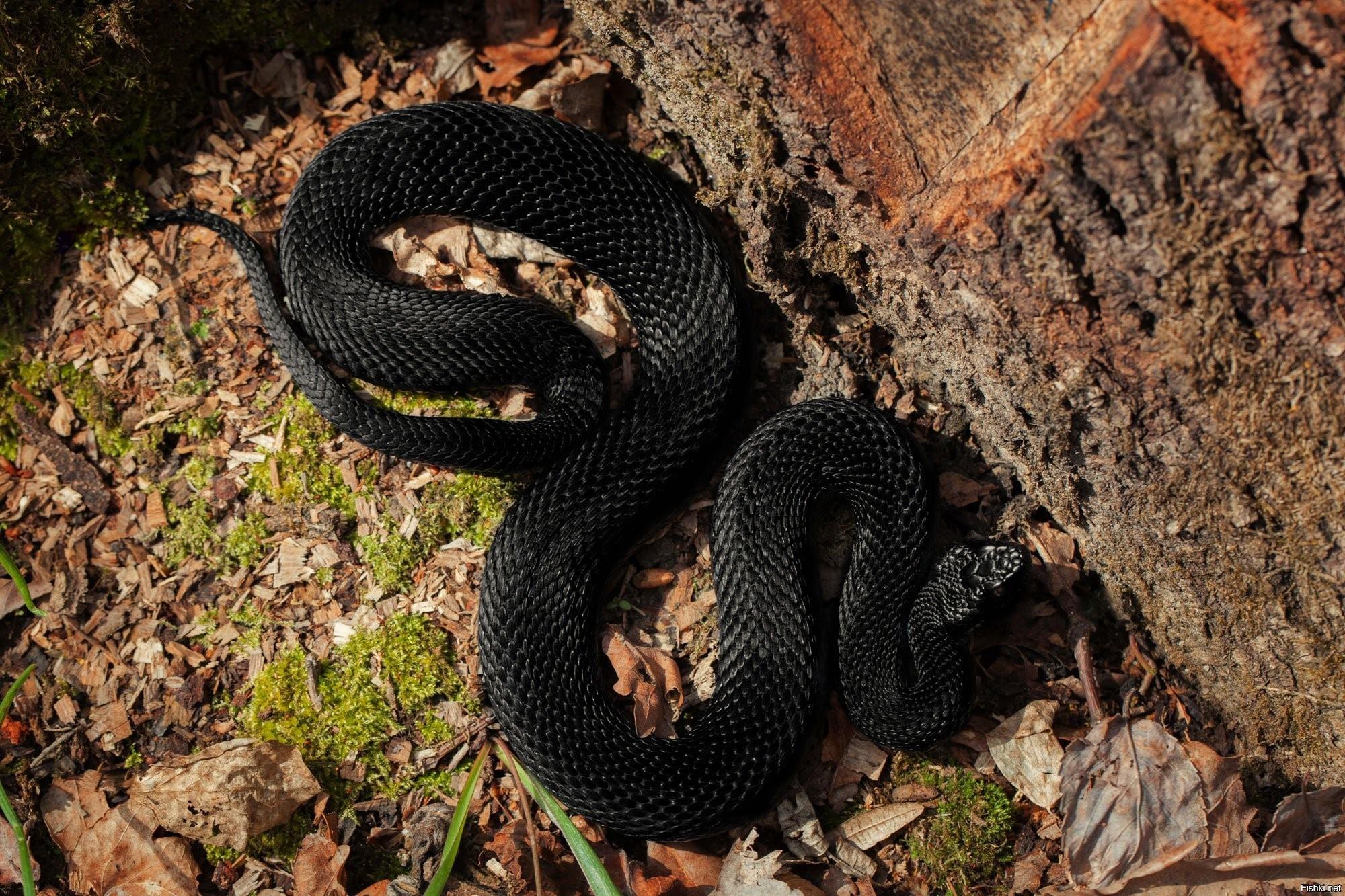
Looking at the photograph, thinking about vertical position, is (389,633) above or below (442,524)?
below

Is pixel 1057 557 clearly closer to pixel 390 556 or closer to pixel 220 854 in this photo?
pixel 390 556

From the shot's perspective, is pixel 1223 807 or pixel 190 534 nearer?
pixel 1223 807

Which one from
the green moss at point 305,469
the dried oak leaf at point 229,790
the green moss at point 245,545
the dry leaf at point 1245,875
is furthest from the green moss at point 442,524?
the dry leaf at point 1245,875

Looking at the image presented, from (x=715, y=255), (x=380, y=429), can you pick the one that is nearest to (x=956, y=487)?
(x=715, y=255)

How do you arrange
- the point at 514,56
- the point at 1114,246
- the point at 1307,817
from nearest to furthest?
the point at 1114,246 < the point at 1307,817 < the point at 514,56

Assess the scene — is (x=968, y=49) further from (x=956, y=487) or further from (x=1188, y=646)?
(x=1188, y=646)

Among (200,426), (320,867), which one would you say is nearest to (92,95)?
(200,426)

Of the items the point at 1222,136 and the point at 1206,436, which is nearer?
the point at 1222,136
